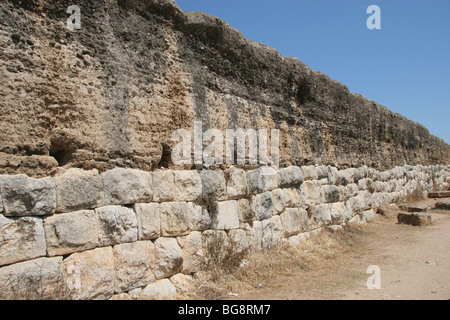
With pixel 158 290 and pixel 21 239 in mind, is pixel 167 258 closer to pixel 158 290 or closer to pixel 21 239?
pixel 158 290

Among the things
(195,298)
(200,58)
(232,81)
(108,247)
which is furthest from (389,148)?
(108,247)

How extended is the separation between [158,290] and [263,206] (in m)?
2.14

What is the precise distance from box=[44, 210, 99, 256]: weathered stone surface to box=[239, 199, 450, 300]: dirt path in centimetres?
171

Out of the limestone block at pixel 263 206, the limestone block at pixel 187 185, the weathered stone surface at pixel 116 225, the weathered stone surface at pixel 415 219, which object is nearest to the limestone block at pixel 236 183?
the limestone block at pixel 263 206

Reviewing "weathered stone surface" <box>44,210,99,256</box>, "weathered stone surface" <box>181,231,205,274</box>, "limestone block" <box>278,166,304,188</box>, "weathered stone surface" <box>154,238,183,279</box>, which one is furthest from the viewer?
"limestone block" <box>278,166,304,188</box>

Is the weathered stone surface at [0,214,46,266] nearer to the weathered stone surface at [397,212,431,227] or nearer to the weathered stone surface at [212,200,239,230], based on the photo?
the weathered stone surface at [212,200,239,230]

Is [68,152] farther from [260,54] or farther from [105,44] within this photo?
[260,54]

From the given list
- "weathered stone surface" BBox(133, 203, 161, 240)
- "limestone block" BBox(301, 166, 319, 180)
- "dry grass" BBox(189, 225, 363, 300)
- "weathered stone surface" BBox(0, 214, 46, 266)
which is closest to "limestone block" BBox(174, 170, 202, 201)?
"weathered stone surface" BBox(133, 203, 161, 240)

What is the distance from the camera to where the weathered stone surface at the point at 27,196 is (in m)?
2.78

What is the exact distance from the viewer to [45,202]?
2.98 m

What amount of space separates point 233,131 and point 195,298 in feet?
7.42

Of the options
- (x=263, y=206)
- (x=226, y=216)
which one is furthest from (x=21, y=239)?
(x=263, y=206)

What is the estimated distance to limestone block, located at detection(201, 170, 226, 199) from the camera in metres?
4.46

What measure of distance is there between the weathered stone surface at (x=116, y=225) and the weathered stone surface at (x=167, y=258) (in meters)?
0.33
